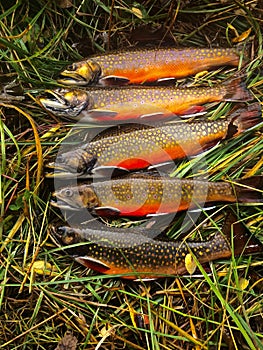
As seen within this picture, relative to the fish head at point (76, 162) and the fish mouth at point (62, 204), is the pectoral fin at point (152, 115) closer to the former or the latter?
the fish head at point (76, 162)

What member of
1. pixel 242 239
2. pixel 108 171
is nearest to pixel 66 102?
pixel 108 171

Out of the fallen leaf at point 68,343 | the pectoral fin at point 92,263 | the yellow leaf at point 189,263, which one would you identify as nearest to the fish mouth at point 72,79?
the pectoral fin at point 92,263

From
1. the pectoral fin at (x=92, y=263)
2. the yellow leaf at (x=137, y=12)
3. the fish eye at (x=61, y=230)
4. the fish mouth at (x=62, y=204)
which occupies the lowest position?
the pectoral fin at (x=92, y=263)

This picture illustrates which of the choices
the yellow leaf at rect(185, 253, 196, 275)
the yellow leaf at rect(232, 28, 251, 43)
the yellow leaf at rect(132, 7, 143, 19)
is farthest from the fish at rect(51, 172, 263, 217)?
the yellow leaf at rect(132, 7, 143, 19)

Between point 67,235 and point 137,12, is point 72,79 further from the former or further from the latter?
point 67,235

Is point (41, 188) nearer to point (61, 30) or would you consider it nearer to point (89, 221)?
point (89, 221)

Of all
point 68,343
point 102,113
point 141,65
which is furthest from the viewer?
point 141,65
